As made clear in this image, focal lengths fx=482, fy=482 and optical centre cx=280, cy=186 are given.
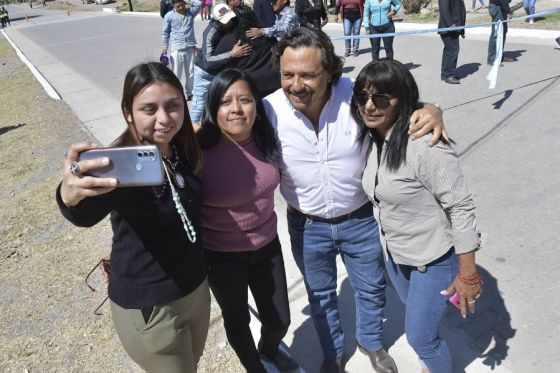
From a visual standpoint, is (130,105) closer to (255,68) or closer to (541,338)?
(541,338)

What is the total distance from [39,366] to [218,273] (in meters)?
1.69

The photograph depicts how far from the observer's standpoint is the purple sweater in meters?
2.12

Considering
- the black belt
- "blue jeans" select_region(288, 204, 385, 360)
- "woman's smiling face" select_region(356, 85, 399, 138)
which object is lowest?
"blue jeans" select_region(288, 204, 385, 360)

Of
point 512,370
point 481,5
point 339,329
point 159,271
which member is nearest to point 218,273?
point 159,271

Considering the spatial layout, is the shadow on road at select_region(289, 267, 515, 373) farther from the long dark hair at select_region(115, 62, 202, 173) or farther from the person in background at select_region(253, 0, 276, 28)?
the person in background at select_region(253, 0, 276, 28)

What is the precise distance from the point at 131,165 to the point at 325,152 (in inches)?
44.2

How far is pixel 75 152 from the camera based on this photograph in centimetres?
130

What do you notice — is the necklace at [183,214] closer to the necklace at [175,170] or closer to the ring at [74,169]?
the necklace at [175,170]

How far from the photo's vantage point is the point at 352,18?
1056cm

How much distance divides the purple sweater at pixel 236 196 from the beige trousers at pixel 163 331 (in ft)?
0.94

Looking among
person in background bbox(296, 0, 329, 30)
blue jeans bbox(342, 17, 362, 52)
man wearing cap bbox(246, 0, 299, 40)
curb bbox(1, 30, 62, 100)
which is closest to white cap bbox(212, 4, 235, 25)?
man wearing cap bbox(246, 0, 299, 40)

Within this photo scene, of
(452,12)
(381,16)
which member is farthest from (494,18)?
(381,16)

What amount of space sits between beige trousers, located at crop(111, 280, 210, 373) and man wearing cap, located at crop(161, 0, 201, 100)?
696 centimetres

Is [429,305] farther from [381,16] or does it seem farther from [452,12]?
[381,16]
